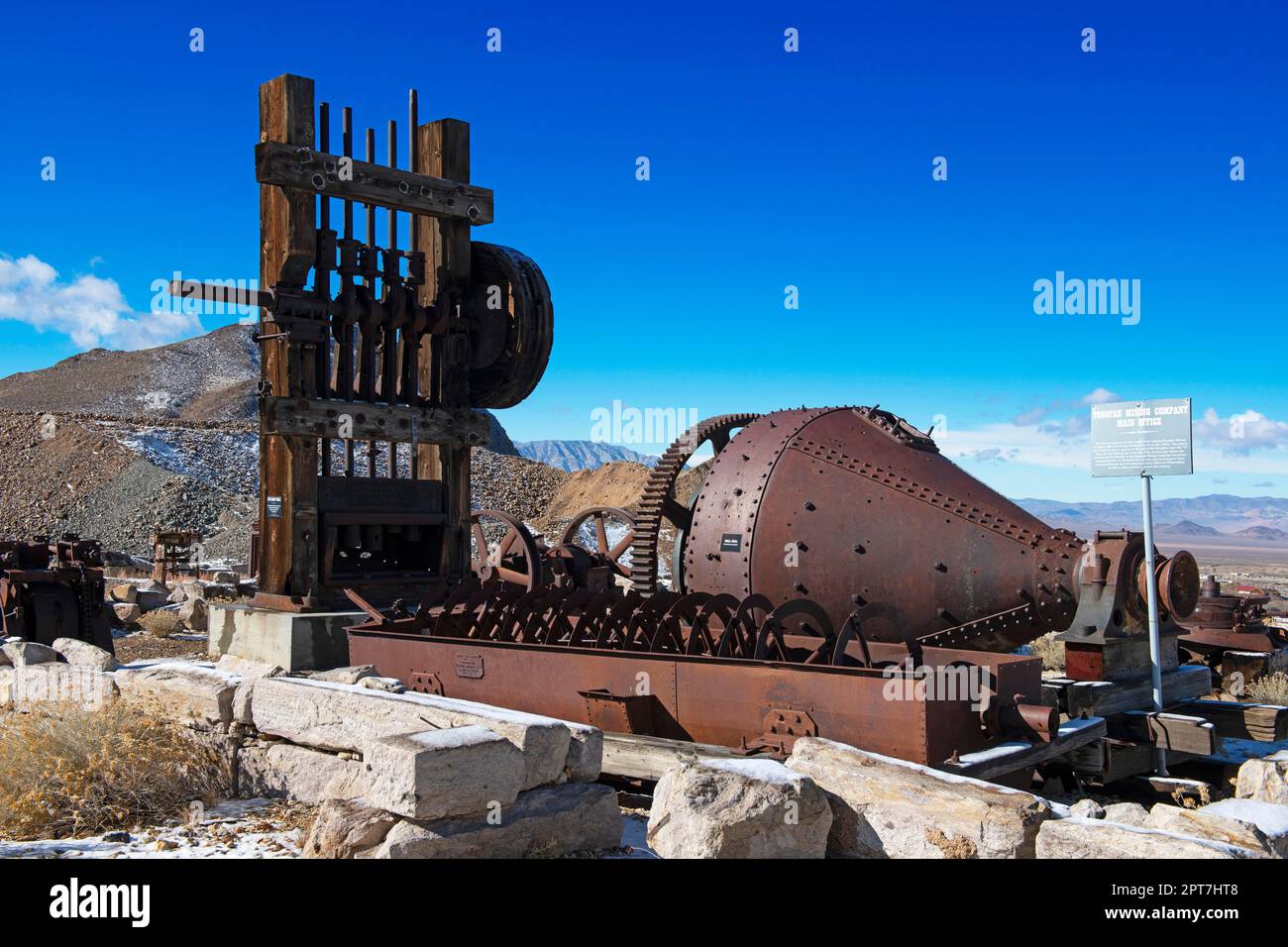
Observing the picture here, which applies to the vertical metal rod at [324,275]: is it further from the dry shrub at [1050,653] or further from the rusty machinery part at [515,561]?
the dry shrub at [1050,653]

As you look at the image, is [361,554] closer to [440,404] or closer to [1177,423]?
[440,404]

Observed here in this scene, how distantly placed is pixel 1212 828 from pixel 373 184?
9.33 m

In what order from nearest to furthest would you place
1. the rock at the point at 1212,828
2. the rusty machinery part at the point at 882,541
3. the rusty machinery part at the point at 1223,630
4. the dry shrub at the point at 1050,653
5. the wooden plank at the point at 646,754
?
the rock at the point at 1212,828 < the wooden plank at the point at 646,754 < the rusty machinery part at the point at 882,541 < the rusty machinery part at the point at 1223,630 < the dry shrub at the point at 1050,653

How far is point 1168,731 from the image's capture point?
27.7ft

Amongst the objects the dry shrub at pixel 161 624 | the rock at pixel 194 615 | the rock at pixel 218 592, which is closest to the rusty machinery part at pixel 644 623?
the dry shrub at pixel 161 624

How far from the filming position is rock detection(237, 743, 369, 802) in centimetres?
607

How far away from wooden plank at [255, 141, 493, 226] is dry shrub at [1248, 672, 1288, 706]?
1006 cm

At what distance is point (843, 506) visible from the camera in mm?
8477

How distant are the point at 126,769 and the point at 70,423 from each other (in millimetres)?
50850

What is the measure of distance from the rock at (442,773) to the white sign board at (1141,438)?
6.45 metres

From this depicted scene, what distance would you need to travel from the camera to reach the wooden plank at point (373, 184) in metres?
10.2

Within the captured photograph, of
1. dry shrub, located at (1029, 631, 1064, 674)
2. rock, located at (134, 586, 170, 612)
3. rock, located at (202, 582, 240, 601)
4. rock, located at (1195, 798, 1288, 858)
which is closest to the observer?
rock, located at (1195, 798, 1288, 858)

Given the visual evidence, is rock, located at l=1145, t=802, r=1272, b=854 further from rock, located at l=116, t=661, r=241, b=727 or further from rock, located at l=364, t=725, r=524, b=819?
rock, located at l=116, t=661, r=241, b=727

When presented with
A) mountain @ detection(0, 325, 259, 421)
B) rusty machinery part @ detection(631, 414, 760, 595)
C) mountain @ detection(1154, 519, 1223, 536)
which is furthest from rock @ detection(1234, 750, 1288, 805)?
mountain @ detection(1154, 519, 1223, 536)
